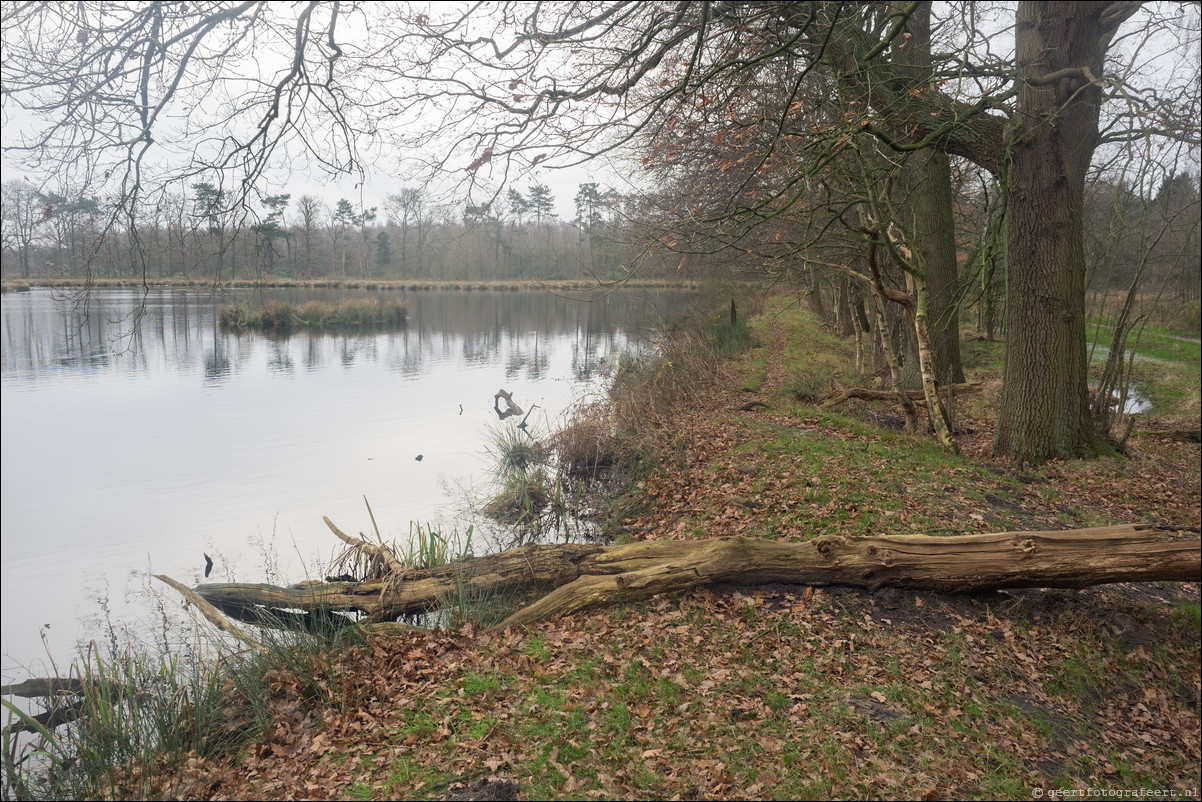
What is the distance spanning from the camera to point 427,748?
406 centimetres

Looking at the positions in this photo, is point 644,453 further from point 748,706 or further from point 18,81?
point 18,81

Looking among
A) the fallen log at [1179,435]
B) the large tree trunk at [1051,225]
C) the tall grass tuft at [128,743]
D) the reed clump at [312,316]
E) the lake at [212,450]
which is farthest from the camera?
the reed clump at [312,316]

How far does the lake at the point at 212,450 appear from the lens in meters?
7.98

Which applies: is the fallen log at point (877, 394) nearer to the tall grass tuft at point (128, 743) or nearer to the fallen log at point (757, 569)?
the fallen log at point (757, 569)

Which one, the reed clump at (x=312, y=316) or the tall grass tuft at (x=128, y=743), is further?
the reed clump at (x=312, y=316)

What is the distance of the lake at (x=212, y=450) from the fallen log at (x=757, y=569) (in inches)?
42.5

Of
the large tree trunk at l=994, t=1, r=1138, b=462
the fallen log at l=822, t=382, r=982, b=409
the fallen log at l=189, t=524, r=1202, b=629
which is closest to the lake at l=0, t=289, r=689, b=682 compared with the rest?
the fallen log at l=189, t=524, r=1202, b=629

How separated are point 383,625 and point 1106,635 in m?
5.62

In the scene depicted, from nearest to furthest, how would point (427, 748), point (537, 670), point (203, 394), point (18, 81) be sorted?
point (427, 748) < point (18, 81) < point (537, 670) < point (203, 394)

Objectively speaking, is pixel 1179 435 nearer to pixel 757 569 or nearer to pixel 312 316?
pixel 757 569

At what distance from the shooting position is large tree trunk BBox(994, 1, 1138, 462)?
786 centimetres

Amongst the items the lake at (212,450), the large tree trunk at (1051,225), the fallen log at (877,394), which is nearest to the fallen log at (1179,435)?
the fallen log at (877,394)

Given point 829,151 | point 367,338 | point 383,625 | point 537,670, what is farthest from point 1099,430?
point 367,338

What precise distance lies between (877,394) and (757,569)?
23.7ft
